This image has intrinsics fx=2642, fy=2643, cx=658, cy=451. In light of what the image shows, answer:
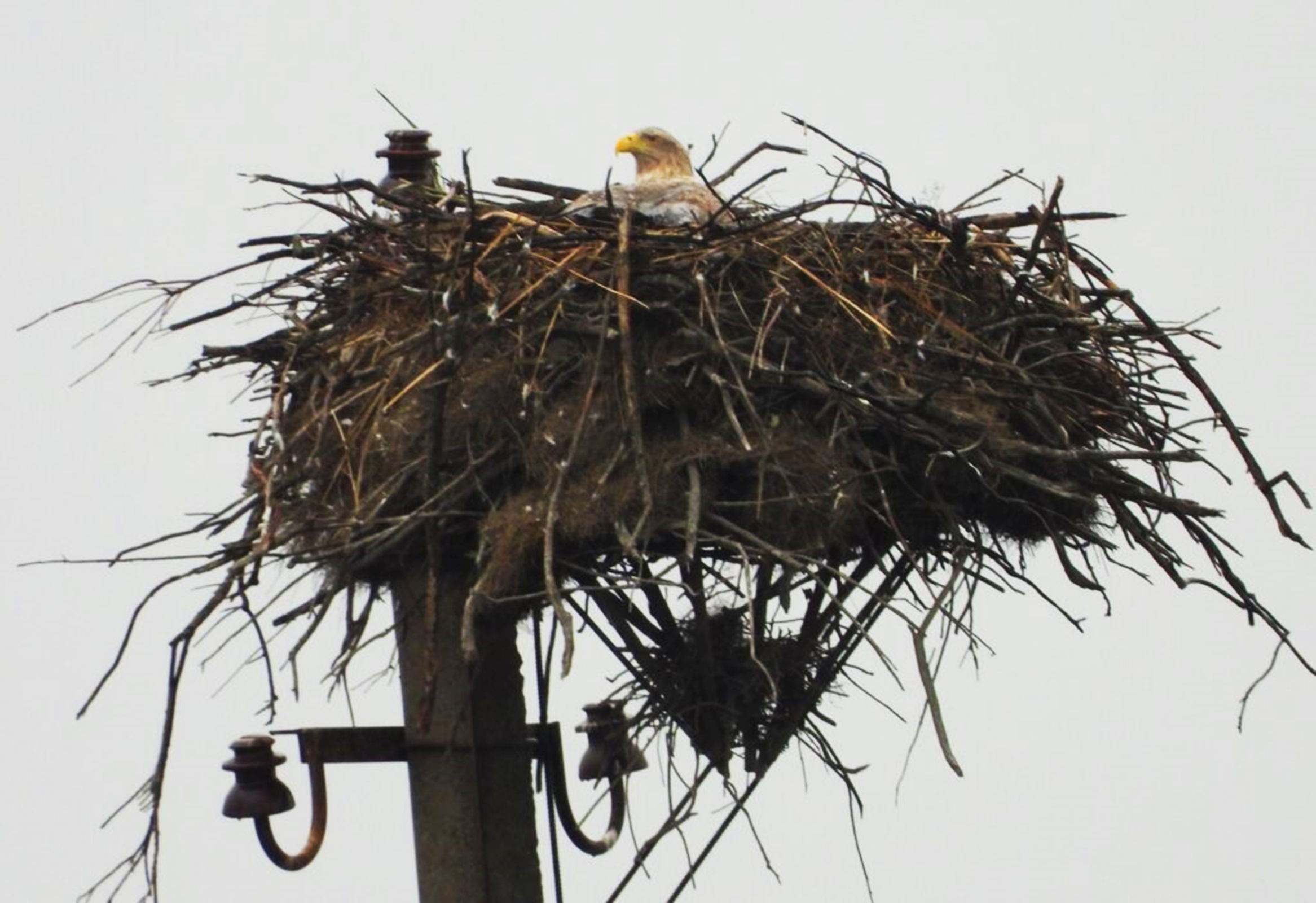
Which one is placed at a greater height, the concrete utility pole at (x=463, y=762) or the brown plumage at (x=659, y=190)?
the brown plumage at (x=659, y=190)

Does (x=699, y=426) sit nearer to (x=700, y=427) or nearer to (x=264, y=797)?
(x=700, y=427)

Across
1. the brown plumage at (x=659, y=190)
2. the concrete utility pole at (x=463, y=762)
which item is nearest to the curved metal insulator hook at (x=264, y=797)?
the concrete utility pole at (x=463, y=762)

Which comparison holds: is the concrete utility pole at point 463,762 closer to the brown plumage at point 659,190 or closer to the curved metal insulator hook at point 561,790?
the curved metal insulator hook at point 561,790

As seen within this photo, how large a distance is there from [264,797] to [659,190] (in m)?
2.48

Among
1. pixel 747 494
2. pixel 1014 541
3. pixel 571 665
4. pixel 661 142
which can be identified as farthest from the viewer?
pixel 661 142

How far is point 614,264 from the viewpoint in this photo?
6066 mm

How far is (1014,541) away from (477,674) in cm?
134

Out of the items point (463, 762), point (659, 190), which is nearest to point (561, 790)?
point (463, 762)

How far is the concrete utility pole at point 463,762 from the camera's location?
19.6 ft

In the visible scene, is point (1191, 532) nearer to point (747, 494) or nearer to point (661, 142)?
point (747, 494)

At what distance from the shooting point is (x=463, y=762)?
19.8 ft

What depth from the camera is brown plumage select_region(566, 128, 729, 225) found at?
23.1 feet

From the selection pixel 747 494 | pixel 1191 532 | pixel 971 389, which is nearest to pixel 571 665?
pixel 747 494

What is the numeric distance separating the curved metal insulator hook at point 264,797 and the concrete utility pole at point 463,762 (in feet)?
0.84
